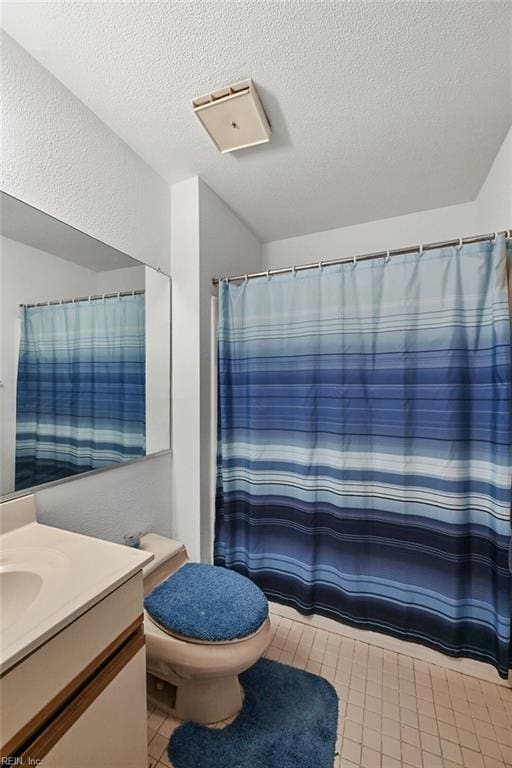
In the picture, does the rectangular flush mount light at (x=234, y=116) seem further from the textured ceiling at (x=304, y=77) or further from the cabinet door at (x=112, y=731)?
the cabinet door at (x=112, y=731)

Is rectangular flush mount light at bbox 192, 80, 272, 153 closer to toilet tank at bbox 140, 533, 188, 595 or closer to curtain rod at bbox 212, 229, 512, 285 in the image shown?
curtain rod at bbox 212, 229, 512, 285

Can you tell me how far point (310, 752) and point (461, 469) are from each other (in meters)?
1.17

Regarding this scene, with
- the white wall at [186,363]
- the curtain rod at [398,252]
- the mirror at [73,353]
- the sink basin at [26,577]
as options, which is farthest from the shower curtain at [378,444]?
the sink basin at [26,577]

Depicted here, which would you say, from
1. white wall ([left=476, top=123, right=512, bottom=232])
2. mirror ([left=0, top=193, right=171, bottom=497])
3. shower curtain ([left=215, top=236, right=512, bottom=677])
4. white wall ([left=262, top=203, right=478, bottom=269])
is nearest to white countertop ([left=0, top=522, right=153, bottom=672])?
mirror ([left=0, top=193, right=171, bottom=497])

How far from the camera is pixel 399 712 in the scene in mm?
1247

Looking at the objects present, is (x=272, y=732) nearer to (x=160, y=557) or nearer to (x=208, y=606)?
(x=208, y=606)

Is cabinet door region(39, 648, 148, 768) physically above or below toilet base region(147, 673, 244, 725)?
above

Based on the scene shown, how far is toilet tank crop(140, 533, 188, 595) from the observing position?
4.71 ft

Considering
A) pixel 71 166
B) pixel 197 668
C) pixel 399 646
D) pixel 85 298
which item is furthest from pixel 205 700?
pixel 71 166

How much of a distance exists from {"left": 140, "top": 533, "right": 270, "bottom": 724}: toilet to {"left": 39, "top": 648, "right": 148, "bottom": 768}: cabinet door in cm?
19

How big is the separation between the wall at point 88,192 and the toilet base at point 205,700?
2.15ft

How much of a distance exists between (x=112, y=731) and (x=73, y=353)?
1.20 m

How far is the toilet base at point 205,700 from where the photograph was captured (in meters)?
1.18

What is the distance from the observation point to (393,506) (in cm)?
151
